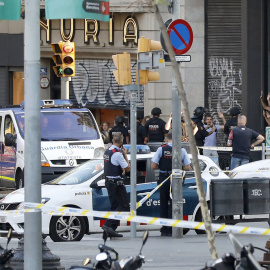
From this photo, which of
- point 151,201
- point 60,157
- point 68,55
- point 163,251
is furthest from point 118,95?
point 163,251

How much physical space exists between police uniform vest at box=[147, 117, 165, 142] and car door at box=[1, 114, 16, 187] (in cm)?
312

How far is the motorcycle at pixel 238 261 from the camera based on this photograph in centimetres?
621

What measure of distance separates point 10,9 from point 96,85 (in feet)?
76.3

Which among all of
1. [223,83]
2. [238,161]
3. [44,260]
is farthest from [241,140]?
[223,83]

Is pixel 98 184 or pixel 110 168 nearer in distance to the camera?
pixel 110 168

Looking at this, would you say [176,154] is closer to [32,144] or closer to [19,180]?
[32,144]

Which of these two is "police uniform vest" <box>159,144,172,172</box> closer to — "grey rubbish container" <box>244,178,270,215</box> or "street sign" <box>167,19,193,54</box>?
"grey rubbish container" <box>244,178,270,215</box>

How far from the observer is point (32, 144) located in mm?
9719

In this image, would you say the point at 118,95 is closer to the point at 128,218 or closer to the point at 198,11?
the point at 198,11

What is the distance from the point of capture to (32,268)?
970cm

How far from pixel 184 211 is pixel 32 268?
631 centimetres

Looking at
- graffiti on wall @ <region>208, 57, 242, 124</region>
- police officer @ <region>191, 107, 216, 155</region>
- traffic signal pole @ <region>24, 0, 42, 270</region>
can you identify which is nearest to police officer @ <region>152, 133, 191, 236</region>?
traffic signal pole @ <region>24, 0, 42, 270</region>

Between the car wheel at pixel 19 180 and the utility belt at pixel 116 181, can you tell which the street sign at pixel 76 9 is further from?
the car wheel at pixel 19 180

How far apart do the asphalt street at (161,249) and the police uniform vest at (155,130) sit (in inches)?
244
